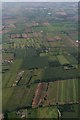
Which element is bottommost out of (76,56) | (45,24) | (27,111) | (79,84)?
(27,111)

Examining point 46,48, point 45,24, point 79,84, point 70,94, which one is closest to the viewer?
point 70,94

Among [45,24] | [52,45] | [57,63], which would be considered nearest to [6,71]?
[57,63]

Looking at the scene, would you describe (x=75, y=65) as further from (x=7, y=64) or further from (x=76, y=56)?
(x=7, y=64)

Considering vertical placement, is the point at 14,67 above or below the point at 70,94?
above

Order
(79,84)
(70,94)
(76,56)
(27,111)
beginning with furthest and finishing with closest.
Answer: (76,56) → (79,84) → (70,94) → (27,111)

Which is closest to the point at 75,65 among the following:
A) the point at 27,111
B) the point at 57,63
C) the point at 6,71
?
the point at 57,63

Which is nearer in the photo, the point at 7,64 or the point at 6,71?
the point at 6,71

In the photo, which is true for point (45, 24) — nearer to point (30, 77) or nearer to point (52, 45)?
point (52, 45)
